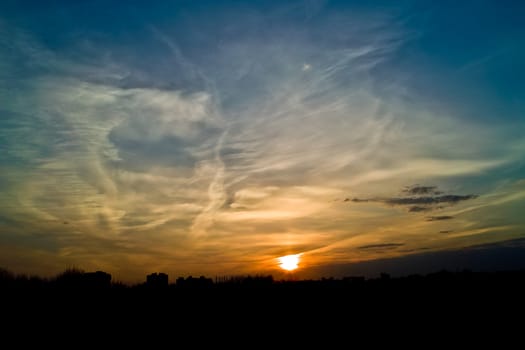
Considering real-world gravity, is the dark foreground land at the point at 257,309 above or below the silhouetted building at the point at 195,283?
below

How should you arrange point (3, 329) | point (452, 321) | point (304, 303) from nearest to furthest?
point (3, 329)
point (452, 321)
point (304, 303)

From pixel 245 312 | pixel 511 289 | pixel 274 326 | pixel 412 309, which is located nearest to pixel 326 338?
pixel 274 326

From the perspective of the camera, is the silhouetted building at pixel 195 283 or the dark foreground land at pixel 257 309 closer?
the dark foreground land at pixel 257 309

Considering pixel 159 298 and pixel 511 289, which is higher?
pixel 159 298

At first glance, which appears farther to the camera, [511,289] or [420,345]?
[511,289]

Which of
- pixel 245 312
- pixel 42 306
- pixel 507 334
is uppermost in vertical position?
pixel 42 306

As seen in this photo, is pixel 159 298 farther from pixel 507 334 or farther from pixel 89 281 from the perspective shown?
pixel 507 334

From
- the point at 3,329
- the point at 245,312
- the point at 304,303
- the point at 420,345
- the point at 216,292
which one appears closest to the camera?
the point at 420,345

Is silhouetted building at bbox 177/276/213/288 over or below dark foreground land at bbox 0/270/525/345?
over

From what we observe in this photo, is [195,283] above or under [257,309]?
above

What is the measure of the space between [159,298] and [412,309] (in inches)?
493

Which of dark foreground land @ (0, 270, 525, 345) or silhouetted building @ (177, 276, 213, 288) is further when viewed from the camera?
silhouetted building @ (177, 276, 213, 288)

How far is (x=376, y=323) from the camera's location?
615 inches

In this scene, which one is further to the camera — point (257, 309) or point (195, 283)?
point (195, 283)
